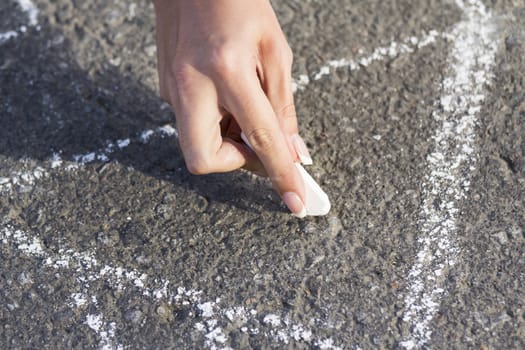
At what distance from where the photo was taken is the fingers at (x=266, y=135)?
6.19 feet

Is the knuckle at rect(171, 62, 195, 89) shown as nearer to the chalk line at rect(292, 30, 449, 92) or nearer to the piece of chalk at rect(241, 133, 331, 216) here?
the piece of chalk at rect(241, 133, 331, 216)

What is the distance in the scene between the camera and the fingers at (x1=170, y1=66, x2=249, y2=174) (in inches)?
75.2

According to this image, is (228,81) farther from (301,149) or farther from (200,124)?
(301,149)

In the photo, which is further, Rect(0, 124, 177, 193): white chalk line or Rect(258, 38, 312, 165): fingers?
Rect(0, 124, 177, 193): white chalk line

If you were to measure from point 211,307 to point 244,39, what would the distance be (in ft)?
2.26

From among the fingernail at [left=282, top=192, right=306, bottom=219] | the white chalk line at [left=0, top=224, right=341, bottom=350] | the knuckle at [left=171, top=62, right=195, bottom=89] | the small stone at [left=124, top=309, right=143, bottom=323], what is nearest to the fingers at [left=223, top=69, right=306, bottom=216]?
the fingernail at [left=282, top=192, right=306, bottom=219]

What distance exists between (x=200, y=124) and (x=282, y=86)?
0.86ft

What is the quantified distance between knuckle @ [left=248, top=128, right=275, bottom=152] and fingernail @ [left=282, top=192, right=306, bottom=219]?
0.15 m

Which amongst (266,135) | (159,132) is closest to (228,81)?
(266,135)

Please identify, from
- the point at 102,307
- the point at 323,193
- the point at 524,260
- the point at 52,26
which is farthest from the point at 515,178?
the point at 52,26

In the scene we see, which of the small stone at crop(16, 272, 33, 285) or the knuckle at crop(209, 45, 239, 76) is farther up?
the knuckle at crop(209, 45, 239, 76)

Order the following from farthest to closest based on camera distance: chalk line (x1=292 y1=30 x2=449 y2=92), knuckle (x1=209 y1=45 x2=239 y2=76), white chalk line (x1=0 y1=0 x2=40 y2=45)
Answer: white chalk line (x1=0 y1=0 x2=40 y2=45), chalk line (x1=292 y1=30 x2=449 y2=92), knuckle (x1=209 y1=45 x2=239 y2=76)

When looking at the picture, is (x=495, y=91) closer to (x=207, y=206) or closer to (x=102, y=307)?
(x=207, y=206)

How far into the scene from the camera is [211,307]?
6.43 feet
